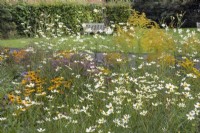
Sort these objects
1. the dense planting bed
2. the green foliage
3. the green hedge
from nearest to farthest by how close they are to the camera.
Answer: the dense planting bed
the green foliage
the green hedge

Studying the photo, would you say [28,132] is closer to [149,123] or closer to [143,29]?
[149,123]

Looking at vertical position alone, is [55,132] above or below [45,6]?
above

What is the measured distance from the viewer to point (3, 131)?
14.8ft

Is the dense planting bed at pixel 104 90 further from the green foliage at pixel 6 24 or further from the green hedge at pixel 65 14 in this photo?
the green foliage at pixel 6 24

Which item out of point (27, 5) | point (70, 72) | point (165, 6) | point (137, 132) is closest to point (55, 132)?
point (137, 132)

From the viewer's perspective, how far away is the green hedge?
18.0m

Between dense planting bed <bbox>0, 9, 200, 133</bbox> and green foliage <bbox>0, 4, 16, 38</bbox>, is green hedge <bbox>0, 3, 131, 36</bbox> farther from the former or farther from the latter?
dense planting bed <bbox>0, 9, 200, 133</bbox>

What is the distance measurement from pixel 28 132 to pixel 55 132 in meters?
0.27

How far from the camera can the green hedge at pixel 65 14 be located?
1803 cm

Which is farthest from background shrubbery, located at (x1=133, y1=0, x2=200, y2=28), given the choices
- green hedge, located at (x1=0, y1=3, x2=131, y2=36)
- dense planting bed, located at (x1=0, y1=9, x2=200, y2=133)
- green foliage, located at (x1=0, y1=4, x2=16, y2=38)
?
A: dense planting bed, located at (x1=0, y1=9, x2=200, y2=133)

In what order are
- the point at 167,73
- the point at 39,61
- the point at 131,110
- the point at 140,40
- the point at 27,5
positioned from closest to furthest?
the point at 131,110 → the point at 167,73 → the point at 39,61 → the point at 140,40 → the point at 27,5

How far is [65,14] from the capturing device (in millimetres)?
20141

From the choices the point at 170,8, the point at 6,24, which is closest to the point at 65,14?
the point at 6,24

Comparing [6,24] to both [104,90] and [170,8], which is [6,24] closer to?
[170,8]
